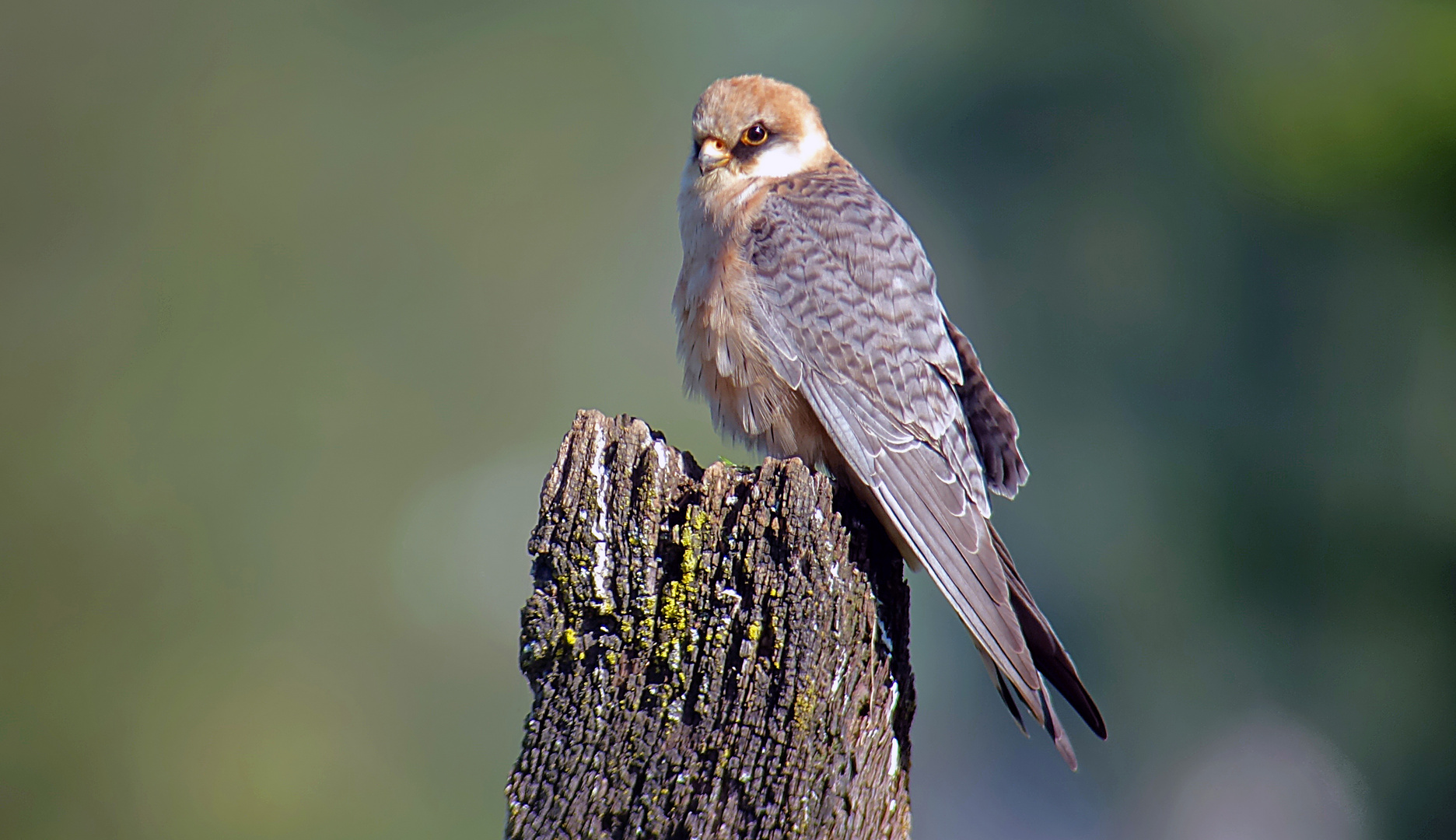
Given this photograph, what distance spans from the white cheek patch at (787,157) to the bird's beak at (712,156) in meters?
0.10

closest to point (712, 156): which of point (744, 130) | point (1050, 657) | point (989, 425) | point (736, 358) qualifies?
point (744, 130)

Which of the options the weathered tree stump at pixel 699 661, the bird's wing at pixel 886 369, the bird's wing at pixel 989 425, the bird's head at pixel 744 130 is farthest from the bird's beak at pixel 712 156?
the weathered tree stump at pixel 699 661

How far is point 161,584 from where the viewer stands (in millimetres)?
6980

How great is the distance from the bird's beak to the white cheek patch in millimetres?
95

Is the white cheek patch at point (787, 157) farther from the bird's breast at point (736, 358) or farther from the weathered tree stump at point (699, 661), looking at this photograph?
the weathered tree stump at point (699, 661)

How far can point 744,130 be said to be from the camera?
2865mm

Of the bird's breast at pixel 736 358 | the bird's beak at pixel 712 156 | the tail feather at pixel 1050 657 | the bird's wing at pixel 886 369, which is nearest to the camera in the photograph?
the tail feather at pixel 1050 657

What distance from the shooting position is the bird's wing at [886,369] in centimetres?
218

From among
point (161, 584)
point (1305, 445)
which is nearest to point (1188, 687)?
point (1305, 445)

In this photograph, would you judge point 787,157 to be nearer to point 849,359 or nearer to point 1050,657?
point 849,359

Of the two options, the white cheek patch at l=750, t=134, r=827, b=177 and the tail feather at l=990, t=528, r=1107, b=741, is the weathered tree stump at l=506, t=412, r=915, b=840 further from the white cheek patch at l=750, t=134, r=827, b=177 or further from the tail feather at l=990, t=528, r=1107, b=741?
the white cheek patch at l=750, t=134, r=827, b=177

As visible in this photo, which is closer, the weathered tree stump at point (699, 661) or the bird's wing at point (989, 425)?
the weathered tree stump at point (699, 661)

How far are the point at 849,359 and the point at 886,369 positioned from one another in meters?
0.10

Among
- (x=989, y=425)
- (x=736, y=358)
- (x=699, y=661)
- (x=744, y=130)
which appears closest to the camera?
(x=699, y=661)
